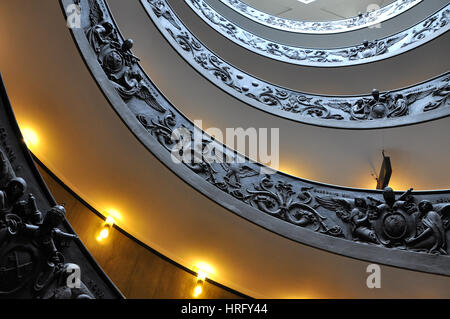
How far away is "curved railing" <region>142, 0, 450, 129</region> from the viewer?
28.3 feet

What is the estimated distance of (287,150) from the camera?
9172 mm

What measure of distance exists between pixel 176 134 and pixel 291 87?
234 inches

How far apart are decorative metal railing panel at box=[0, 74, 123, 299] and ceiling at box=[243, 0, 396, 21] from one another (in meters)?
14.4

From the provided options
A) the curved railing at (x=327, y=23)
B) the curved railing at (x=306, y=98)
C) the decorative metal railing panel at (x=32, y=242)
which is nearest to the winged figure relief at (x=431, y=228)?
the curved railing at (x=306, y=98)

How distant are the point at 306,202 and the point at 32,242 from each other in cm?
466

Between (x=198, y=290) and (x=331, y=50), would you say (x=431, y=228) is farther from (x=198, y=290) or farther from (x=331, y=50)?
(x=331, y=50)

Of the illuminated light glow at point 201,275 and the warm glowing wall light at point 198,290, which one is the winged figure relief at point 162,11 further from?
the warm glowing wall light at point 198,290

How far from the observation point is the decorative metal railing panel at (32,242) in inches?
109

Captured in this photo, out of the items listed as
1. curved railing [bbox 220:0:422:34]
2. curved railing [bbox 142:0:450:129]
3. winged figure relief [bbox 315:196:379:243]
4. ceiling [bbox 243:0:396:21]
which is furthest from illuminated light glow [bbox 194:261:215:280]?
ceiling [bbox 243:0:396:21]

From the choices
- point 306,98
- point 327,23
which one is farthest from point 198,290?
point 327,23

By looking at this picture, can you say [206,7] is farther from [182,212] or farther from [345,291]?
[345,291]

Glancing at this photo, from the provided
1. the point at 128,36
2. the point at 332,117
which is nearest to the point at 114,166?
the point at 128,36

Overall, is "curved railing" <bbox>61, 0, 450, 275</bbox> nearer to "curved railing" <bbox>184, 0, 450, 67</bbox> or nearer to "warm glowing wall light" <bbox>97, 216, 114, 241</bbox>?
"warm glowing wall light" <bbox>97, 216, 114, 241</bbox>

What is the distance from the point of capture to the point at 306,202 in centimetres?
650
